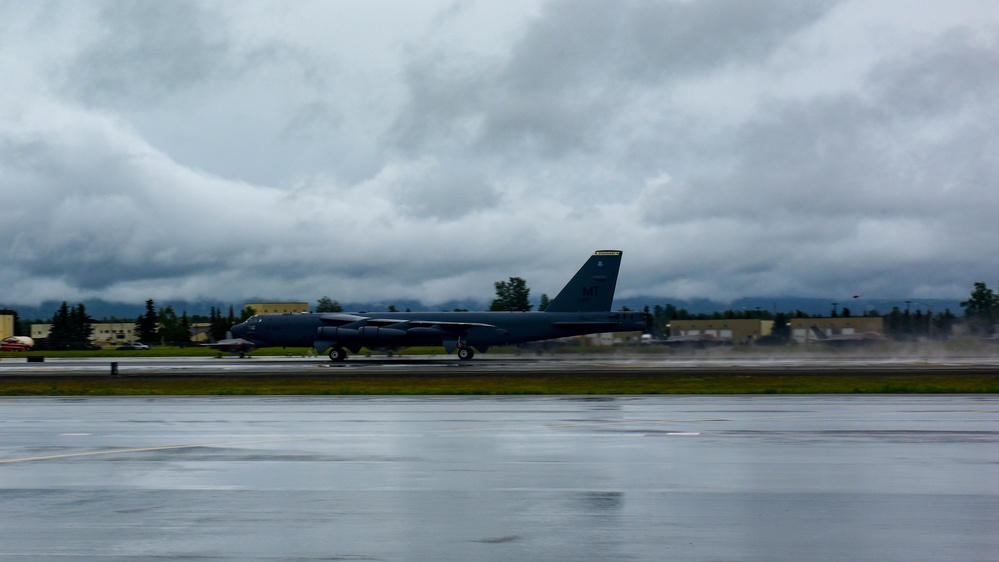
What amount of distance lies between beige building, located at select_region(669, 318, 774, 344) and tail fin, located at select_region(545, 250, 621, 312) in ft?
45.1

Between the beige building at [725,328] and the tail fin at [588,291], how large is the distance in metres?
13.8

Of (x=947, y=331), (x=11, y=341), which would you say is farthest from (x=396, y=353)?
(x=11, y=341)

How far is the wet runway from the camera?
349 inches

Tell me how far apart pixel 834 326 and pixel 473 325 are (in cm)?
3769

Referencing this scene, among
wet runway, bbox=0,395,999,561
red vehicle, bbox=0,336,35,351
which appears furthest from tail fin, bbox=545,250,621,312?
red vehicle, bbox=0,336,35,351

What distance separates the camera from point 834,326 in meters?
79.8

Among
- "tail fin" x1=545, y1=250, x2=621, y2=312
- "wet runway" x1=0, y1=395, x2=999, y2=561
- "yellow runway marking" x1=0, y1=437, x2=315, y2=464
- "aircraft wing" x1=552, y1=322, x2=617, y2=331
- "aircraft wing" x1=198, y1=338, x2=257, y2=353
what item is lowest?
"wet runway" x1=0, y1=395, x2=999, y2=561

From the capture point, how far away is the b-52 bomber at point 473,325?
195 feet

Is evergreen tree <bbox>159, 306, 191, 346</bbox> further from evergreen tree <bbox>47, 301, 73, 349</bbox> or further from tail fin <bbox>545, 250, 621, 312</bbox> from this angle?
tail fin <bbox>545, 250, 621, 312</bbox>

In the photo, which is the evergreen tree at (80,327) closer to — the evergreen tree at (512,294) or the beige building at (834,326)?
the evergreen tree at (512,294)

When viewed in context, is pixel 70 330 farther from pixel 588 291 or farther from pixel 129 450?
pixel 129 450

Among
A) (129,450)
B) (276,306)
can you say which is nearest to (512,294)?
(276,306)

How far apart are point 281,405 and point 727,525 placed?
18690 millimetres

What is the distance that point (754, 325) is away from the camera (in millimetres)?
74438
